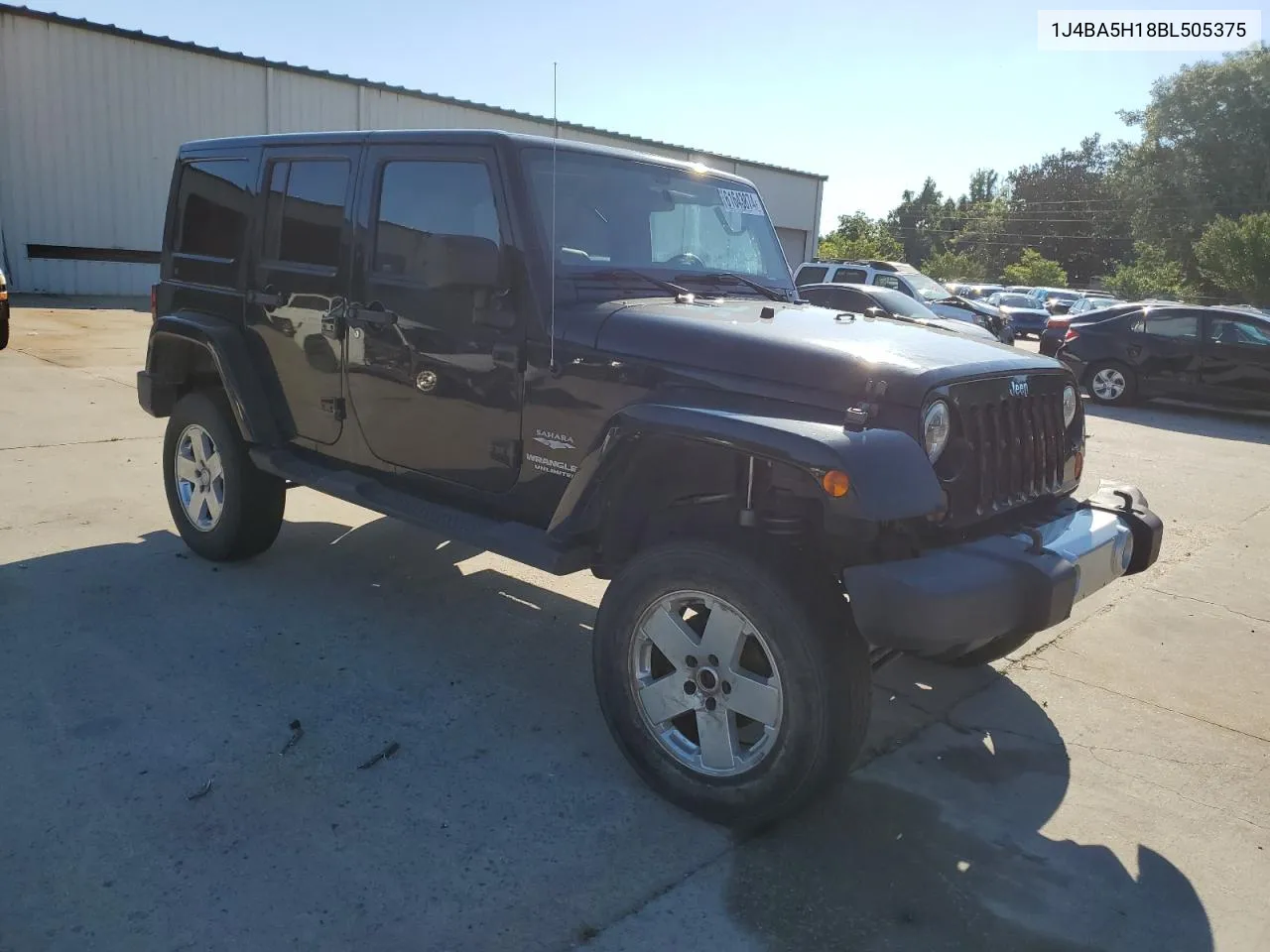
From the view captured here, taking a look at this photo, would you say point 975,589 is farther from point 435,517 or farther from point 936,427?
point 435,517

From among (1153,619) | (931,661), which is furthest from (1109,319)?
(931,661)

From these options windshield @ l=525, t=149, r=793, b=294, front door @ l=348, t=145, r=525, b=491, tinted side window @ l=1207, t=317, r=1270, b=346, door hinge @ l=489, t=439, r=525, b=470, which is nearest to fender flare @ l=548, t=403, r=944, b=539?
door hinge @ l=489, t=439, r=525, b=470

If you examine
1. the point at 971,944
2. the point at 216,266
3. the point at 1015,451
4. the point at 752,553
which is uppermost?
the point at 216,266

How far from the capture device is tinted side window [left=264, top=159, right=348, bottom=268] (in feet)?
14.5

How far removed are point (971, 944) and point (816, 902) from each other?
16.2 inches

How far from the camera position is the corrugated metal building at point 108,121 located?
19266 mm

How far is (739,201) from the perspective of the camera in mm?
4652

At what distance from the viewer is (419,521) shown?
13.2 feet

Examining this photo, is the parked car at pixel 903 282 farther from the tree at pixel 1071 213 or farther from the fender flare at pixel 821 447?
the tree at pixel 1071 213

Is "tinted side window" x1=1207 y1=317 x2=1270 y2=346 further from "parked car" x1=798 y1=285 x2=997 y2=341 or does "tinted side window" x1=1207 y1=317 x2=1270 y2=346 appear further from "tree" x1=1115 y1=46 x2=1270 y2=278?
"tree" x1=1115 y1=46 x2=1270 y2=278

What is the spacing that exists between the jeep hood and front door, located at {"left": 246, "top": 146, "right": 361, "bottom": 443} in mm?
1531

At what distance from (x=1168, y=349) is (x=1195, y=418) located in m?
1.02

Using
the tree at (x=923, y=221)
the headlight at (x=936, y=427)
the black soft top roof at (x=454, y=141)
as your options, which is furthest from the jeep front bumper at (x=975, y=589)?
the tree at (x=923, y=221)

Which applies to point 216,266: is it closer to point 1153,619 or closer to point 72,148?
point 1153,619
